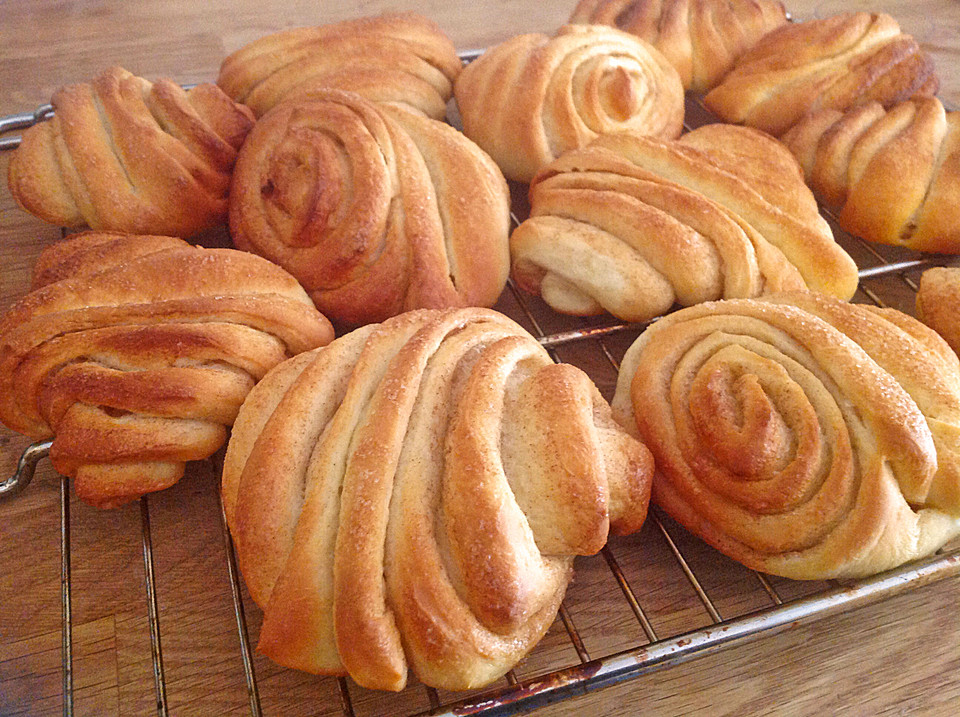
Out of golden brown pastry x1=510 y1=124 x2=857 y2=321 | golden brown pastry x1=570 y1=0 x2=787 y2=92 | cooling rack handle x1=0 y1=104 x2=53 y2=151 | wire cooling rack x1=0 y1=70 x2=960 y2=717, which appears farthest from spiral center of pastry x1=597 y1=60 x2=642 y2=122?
cooling rack handle x1=0 y1=104 x2=53 y2=151

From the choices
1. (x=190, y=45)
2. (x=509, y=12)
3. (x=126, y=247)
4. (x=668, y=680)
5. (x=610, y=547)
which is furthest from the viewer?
(x=509, y=12)

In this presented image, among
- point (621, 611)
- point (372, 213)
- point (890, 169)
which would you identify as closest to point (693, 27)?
point (890, 169)

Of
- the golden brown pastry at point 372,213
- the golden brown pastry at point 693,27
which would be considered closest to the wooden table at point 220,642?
the golden brown pastry at point 372,213

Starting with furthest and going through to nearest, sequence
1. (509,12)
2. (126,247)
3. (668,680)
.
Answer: (509,12) < (126,247) < (668,680)

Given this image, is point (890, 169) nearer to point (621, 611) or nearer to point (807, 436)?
point (807, 436)

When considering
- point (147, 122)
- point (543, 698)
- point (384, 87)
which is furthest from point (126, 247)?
point (543, 698)

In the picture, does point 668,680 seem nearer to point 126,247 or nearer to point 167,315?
point 167,315
